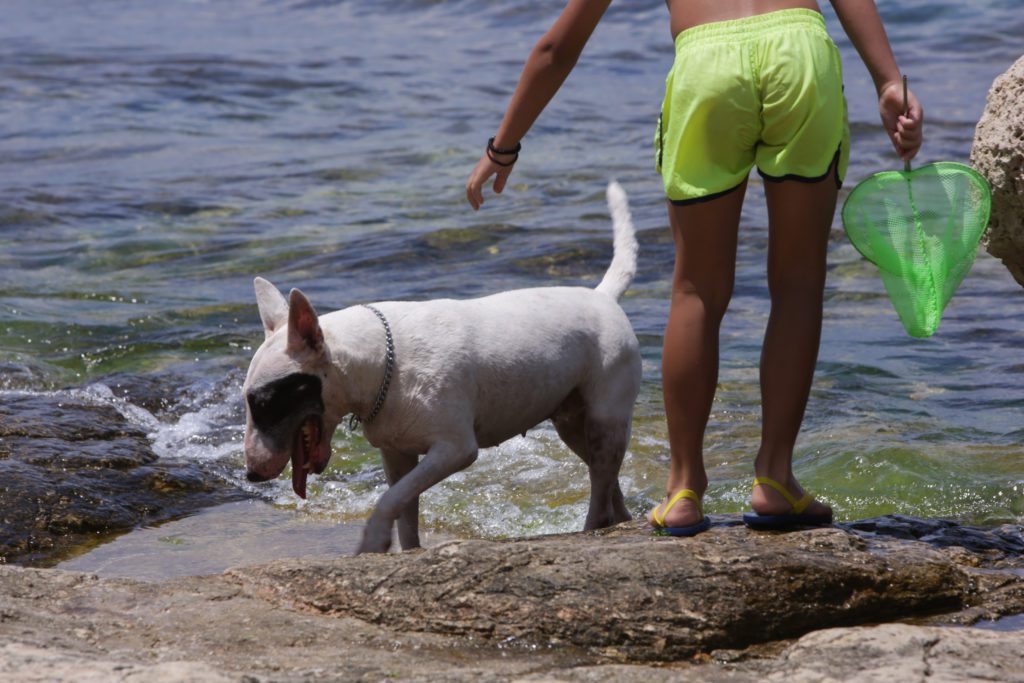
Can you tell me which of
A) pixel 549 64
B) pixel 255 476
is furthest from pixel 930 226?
pixel 255 476

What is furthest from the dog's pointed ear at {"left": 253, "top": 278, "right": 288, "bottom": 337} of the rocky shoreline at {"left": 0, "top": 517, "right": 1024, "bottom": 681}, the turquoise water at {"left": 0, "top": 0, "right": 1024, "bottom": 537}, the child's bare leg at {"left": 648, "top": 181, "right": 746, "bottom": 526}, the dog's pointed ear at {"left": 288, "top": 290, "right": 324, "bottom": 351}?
the turquoise water at {"left": 0, "top": 0, "right": 1024, "bottom": 537}

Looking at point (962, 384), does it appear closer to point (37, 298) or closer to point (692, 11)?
point (692, 11)

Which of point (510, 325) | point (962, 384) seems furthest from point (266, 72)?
point (510, 325)

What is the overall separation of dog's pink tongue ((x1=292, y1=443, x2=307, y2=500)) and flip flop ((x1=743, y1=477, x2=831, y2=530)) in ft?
5.00

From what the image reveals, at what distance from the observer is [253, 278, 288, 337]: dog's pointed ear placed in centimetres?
502

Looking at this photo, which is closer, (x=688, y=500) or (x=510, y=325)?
(x=688, y=500)

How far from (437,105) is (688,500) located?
1560 centimetres

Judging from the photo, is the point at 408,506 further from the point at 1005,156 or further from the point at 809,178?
the point at 1005,156

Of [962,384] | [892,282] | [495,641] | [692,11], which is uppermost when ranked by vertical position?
[692,11]

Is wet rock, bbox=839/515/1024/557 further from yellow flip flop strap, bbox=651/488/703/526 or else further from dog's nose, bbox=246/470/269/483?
dog's nose, bbox=246/470/269/483

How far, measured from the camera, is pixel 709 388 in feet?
15.0

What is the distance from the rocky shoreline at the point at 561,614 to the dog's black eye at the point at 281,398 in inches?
22.4

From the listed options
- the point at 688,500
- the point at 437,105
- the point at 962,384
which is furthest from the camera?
the point at 437,105

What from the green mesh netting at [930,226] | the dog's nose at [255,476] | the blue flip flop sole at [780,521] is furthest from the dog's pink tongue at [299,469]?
the green mesh netting at [930,226]
